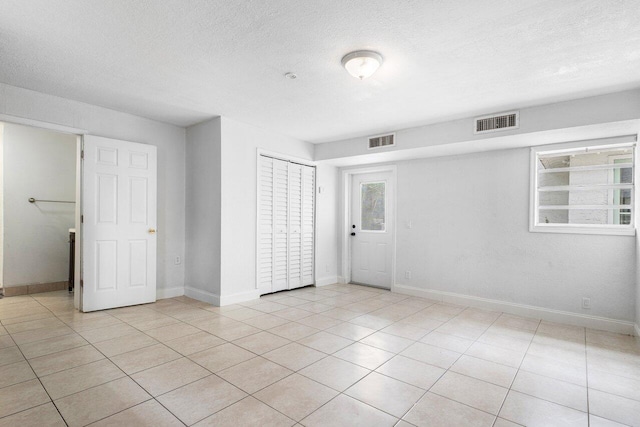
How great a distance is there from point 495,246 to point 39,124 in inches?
222

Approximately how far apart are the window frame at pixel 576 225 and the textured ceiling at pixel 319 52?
850mm

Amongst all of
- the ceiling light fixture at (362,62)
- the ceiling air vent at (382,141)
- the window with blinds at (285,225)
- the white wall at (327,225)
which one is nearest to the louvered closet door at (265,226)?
the window with blinds at (285,225)

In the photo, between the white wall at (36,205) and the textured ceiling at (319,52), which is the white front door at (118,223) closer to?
the textured ceiling at (319,52)

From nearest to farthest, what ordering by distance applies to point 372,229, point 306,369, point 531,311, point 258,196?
point 306,369 < point 531,311 < point 258,196 < point 372,229

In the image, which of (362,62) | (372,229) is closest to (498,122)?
(362,62)

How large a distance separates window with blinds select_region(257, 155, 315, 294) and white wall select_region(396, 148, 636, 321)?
1523 mm

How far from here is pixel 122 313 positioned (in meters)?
3.99

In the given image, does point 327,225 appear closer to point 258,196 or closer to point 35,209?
point 258,196

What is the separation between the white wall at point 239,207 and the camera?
14.5 ft

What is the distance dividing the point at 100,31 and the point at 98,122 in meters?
2.06

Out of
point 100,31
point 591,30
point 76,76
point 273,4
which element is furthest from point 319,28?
point 76,76

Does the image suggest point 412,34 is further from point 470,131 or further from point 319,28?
point 470,131

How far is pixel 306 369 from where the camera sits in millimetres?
2613

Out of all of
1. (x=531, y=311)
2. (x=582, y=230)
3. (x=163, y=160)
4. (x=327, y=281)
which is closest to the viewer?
(x=582, y=230)
